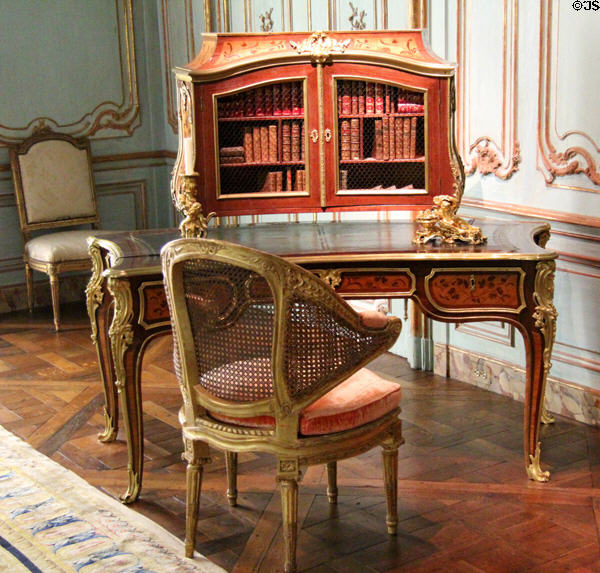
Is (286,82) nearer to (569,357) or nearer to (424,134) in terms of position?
(424,134)

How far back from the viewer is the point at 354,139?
3912 millimetres

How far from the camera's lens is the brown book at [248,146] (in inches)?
155

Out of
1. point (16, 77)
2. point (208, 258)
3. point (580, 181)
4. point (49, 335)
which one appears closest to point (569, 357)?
point (580, 181)

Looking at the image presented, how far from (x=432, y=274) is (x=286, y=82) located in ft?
3.39

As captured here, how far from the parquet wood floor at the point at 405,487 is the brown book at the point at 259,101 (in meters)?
1.34

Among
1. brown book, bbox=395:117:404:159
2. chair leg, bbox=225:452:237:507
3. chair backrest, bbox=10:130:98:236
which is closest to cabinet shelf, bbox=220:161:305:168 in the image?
brown book, bbox=395:117:404:159

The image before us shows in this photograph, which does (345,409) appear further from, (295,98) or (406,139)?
(295,98)

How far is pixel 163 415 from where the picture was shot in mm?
4266

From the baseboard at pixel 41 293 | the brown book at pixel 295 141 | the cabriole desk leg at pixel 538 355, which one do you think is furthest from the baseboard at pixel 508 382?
the baseboard at pixel 41 293

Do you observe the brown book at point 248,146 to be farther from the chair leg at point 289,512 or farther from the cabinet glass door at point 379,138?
the chair leg at point 289,512

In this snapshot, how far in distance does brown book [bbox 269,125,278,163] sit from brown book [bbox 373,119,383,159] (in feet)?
1.29

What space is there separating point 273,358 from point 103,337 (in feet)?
4.72

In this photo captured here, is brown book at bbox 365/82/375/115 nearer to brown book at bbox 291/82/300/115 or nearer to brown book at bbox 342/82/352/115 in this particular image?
brown book at bbox 342/82/352/115

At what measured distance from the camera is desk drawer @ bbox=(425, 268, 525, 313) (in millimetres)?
3389
